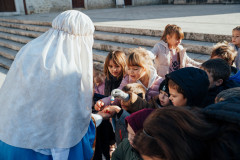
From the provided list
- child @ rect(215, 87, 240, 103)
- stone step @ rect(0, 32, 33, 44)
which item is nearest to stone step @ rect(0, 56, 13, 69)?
stone step @ rect(0, 32, 33, 44)

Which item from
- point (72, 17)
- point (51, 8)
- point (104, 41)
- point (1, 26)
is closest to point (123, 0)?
point (51, 8)

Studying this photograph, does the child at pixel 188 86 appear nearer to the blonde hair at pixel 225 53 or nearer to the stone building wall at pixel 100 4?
the blonde hair at pixel 225 53

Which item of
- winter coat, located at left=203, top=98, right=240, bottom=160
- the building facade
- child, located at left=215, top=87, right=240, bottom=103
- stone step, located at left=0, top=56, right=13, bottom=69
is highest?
the building facade

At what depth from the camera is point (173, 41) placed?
320cm

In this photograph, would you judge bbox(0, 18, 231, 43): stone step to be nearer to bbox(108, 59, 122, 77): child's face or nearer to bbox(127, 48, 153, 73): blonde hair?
bbox(127, 48, 153, 73): blonde hair

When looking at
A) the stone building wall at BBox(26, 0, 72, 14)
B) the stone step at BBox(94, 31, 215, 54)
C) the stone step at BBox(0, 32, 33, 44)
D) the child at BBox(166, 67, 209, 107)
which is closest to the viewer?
the child at BBox(166, 67, 209, 107)

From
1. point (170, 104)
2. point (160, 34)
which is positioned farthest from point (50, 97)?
point (160, 34)

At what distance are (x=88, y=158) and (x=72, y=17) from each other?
1.09 meters

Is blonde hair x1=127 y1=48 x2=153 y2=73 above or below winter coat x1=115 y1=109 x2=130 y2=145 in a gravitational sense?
above

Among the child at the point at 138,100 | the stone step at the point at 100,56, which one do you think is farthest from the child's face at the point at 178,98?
the stone step at the point at 100,56

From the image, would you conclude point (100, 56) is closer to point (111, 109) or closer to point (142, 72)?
point (142, 72)

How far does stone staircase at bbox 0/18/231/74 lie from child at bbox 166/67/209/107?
204cm

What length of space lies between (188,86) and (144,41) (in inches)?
137

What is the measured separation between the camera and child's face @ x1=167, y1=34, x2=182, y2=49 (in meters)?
3.16
